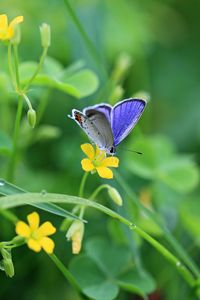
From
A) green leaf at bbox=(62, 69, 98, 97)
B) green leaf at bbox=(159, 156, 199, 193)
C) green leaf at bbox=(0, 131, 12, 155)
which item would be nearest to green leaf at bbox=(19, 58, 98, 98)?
green leaf at bbox=(62, 69, 98, 97)

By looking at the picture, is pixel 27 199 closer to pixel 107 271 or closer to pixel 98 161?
pixel 98 161

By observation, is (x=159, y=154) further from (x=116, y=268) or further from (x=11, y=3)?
(x=11, y=3)

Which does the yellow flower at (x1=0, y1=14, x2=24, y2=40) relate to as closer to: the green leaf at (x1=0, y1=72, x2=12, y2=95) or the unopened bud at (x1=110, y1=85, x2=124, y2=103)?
the green leaf at (x1=0, y1=72, x2=12, y2=95)

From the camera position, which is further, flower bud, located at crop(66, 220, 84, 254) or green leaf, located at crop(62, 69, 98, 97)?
green leaf, located at crop(62, 69, 98, 97)

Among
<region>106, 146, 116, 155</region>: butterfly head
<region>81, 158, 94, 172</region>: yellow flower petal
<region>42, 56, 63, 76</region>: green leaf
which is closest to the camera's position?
<region>81, 158, 94, 172</region>: yellow flower petal

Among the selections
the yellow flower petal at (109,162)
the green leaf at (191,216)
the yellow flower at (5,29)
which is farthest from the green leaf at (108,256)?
the yellow flower at (5,29)

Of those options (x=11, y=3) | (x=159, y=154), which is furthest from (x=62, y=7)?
(x=159, y=154)
